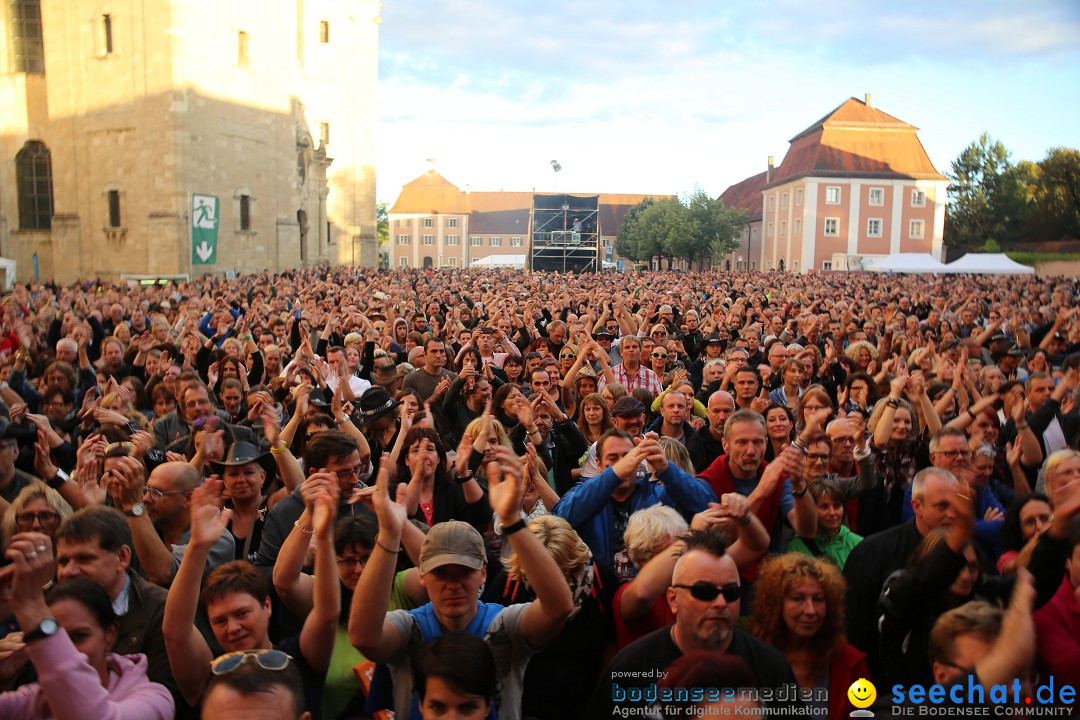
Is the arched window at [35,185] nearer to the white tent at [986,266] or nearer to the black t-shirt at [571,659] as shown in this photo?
the black t-shirt at [571,659]

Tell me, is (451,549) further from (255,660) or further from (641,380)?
(641,380)

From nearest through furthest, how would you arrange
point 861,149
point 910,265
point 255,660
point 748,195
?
point 255,660
point 910,265
point 861,149
point 748,195

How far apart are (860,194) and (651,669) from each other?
6399 cm

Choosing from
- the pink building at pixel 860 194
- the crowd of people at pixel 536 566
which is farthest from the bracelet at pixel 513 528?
the pink building at pixel 860 194

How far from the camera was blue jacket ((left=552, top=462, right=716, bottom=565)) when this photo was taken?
12.5 feet

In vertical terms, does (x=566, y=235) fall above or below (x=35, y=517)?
above

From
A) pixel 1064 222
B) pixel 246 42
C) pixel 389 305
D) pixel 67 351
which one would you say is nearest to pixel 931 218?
pixel 1064 222

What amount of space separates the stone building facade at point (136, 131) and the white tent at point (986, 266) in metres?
31.6

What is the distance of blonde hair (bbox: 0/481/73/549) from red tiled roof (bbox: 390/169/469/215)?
100874mm

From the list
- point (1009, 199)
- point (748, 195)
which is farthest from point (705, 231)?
point (1009, 199)

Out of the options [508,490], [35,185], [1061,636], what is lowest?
[1061,636]

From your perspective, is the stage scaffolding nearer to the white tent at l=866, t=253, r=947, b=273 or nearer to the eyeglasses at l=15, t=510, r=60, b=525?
the white tent at l=866, t=253, r=947, b=273

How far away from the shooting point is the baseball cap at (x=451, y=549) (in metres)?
2.95

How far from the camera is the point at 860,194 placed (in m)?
61.2
